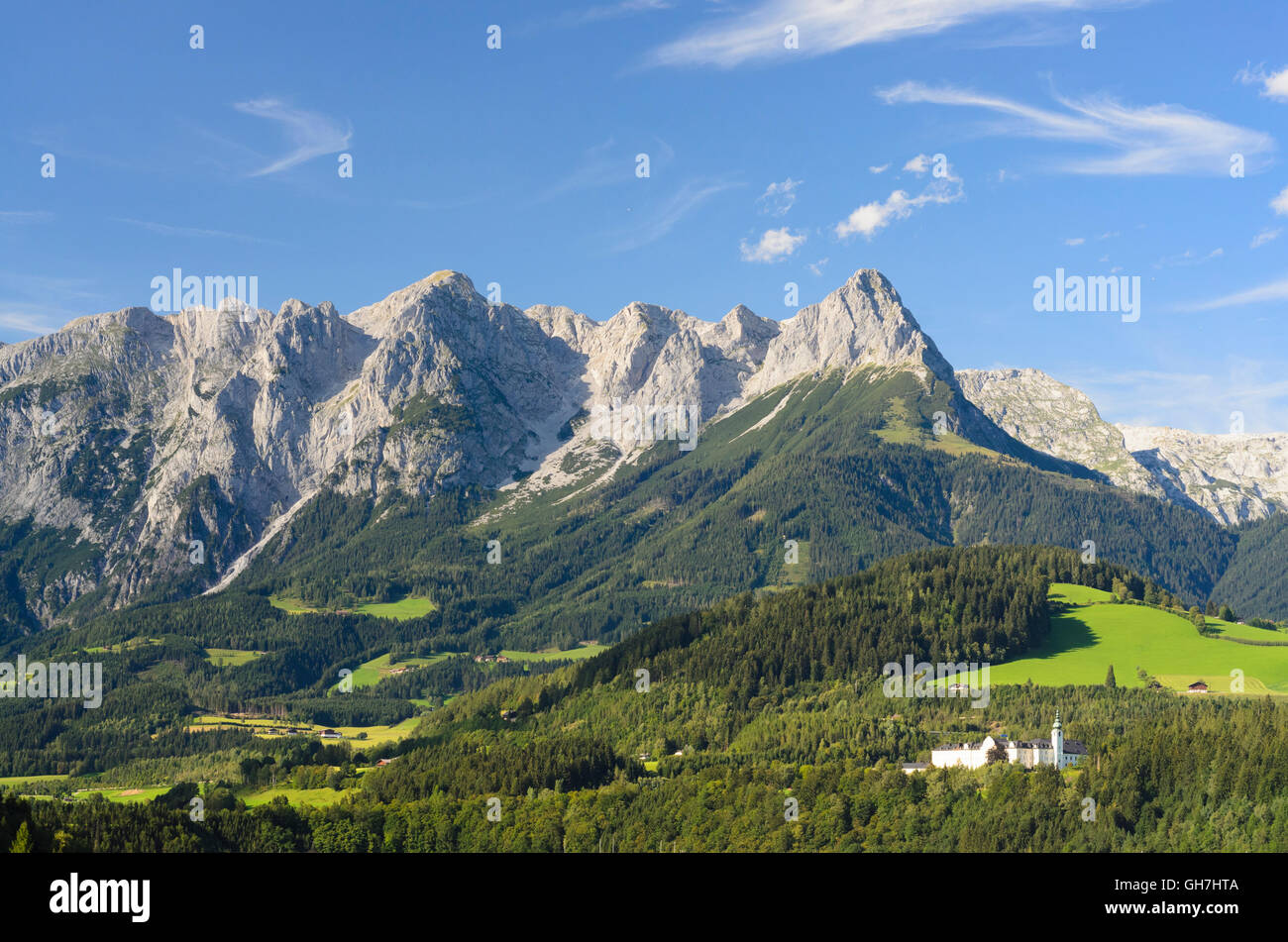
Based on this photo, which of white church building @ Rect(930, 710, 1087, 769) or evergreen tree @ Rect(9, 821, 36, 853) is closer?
evergreen tree @ Rect(9, 821, 36, 853)

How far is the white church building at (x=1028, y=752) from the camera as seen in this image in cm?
19088

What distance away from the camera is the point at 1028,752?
192 m

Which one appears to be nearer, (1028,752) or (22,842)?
(22,842)

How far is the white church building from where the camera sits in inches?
7515

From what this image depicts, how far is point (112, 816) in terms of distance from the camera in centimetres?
17838

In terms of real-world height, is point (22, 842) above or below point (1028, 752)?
below

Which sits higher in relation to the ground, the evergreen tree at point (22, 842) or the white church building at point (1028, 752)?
the white church building at point (1028, 752)

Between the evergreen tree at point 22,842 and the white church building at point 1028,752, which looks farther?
the white church building at point 1028,752
